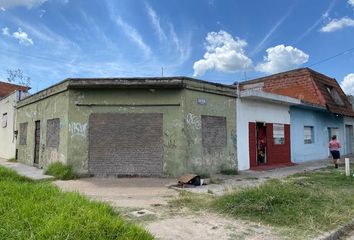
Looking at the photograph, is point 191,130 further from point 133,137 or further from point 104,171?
point 104,171

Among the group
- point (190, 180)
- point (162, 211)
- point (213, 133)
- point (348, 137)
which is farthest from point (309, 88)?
point (162, 211)

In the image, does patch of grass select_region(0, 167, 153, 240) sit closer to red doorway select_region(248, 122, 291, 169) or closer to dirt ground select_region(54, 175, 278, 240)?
dirt ground select_region(54, 175, 278, 240)

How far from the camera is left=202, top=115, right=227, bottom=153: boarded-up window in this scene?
1321cm

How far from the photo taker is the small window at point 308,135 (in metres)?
20.4

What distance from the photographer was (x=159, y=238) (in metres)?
5.35

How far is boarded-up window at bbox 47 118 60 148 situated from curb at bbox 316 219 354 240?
35.9 ft

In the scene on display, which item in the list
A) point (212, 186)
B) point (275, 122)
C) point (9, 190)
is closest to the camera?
point (9, 190)

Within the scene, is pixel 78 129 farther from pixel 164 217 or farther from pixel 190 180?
pixel 164 217

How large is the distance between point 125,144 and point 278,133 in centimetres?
881

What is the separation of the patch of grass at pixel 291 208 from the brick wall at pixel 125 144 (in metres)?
5.01

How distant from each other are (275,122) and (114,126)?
8.79 metres

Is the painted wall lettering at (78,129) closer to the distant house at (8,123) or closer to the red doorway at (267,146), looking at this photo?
the red doorway at (267,146)

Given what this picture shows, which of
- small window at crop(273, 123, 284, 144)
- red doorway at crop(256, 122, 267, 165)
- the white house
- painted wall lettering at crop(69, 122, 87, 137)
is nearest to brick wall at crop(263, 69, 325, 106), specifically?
the white house

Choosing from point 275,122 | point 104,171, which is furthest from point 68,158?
point 275,122
